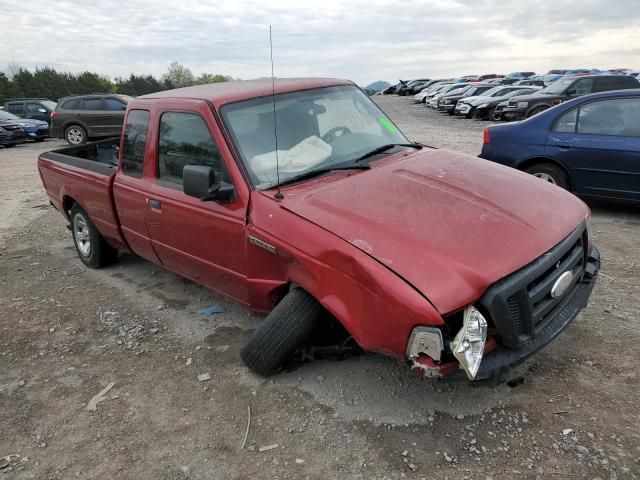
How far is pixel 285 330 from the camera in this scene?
301cm

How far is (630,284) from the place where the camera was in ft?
14.1

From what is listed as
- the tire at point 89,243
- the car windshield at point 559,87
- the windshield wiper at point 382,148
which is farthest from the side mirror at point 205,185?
the car windshield at point 559,87

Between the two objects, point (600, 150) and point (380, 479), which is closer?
point (380, 479)

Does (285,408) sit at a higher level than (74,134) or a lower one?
higher

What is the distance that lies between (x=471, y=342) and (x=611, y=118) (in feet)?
16.5

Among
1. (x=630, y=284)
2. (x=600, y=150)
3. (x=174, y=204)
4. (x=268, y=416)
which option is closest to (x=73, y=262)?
(x=174, y=204)

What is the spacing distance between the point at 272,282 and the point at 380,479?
1295mm

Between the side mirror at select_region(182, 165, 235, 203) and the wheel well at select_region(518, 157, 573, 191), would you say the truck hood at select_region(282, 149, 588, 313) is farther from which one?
the wheel well at select_region(518, 157, 573, 191)

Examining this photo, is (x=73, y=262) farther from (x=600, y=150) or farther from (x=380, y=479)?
(x=600, y=150)

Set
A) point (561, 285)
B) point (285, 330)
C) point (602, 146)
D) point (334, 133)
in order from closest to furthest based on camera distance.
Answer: point (561, 285)
point (285, 330)
point (334, 133)
point (602, 146)

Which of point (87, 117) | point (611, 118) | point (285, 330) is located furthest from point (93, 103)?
point (285, 330)

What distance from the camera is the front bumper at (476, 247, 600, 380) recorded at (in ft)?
8.13

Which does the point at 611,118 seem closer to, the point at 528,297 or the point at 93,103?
the point at 528,297

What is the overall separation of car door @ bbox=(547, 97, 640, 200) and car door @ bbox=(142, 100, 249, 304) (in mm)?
4639
